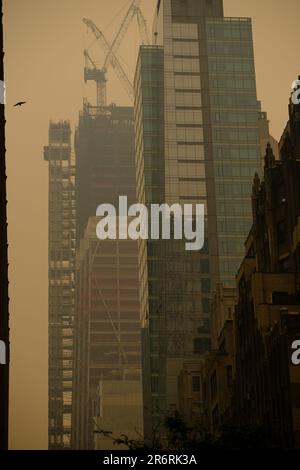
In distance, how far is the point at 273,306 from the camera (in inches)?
3312

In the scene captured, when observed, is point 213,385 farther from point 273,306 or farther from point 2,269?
point 2,269

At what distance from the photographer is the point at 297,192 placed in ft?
293

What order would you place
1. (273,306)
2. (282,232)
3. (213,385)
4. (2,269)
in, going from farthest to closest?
(213,385) → (282,232) → (273,306) → (2,269)

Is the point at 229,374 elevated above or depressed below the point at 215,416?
above

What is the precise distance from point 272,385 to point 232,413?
2200 cm

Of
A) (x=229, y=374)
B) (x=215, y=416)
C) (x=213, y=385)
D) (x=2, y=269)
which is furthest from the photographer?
(x=213, y=385)

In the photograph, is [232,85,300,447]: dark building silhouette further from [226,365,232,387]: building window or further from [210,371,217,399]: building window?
[210,371,217,399]: building window

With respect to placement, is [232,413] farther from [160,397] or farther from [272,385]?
[160,397]

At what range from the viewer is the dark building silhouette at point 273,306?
2899 inches

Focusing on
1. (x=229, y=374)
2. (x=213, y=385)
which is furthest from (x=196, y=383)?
(x=229, y=374)

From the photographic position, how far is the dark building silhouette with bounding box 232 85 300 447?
242 feet
